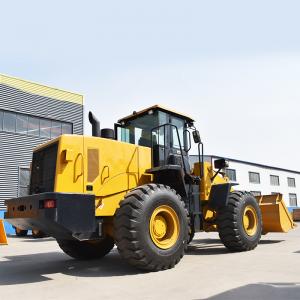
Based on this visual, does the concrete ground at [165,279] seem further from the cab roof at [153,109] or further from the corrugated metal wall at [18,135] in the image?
the corrugated metal wall at [18,135]

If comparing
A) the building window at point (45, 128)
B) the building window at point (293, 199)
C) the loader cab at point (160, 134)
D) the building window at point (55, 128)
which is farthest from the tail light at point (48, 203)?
the building window at point (293, 199)

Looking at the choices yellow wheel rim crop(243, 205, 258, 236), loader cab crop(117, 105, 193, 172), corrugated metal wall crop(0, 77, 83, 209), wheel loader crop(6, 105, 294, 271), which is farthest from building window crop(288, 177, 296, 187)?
loader cab crop(117, 105, 193, 172)

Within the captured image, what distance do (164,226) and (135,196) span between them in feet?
3.10

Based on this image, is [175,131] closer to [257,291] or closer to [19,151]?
[257,291]

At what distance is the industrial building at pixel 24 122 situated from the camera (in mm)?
23953

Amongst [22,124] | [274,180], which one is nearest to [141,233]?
[22,124]

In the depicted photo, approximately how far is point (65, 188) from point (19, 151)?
19.5 metres

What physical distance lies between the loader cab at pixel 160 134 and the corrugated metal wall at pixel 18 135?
16.9m

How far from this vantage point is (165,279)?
19.5 feet

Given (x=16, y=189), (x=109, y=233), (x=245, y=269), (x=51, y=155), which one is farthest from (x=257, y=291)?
(x=16, y=189)

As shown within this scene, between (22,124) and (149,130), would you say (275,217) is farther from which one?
(22,124)

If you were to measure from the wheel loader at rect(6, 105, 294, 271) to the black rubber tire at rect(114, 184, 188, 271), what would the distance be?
0.05ft

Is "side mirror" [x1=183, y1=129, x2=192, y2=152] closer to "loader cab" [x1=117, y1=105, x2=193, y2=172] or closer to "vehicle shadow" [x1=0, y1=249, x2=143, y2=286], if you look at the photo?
"loader cab" [x1=117, y1=105, x2=193, y2=172]

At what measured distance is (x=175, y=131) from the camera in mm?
8719
